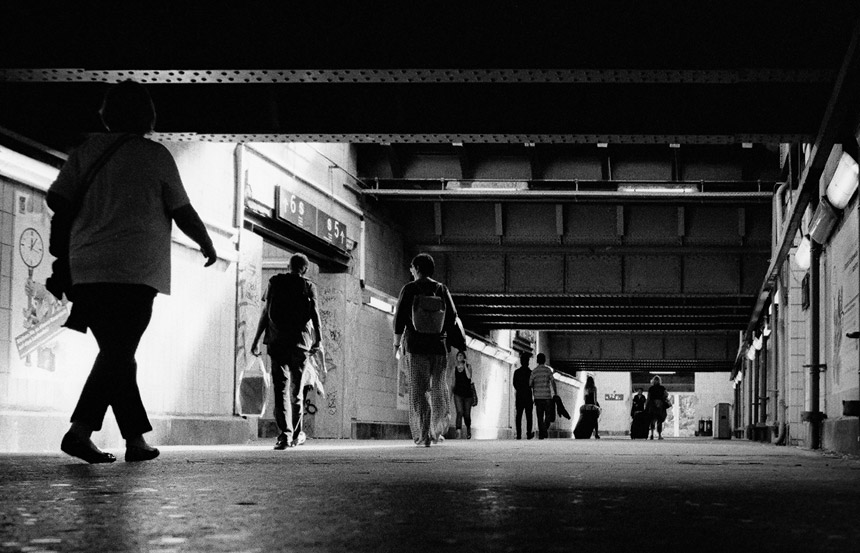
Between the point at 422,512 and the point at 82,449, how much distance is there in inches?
128

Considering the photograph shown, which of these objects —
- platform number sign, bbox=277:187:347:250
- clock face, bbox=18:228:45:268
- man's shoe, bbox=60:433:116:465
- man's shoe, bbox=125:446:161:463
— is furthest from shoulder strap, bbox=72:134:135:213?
platform number sign, bbox=277:187:347:250

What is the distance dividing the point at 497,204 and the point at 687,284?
4.31m

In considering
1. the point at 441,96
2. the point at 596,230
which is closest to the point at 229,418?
the point at 441,96

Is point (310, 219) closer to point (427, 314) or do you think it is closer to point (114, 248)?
point (427, 314)

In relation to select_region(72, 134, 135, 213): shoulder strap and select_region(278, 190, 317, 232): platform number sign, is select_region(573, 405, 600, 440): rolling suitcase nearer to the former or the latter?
select_region(278, 190, 317, 232): platform number sign

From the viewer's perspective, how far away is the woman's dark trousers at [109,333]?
5605mm

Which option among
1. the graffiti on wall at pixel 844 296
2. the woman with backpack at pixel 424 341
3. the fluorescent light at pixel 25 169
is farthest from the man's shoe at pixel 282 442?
the graffiti on wall at pixel 844 296

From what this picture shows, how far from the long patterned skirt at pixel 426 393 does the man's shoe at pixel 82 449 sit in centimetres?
593

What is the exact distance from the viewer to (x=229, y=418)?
1353 centimetres

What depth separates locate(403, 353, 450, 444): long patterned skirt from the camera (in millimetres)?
11492

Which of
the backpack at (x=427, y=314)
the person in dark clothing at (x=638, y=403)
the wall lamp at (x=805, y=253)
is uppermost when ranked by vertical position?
the wall lamp at (x=805, y=253)

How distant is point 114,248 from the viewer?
560 centimetres

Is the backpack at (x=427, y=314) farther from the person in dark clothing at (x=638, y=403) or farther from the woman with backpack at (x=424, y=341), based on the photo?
the person in dark clothing at (x=638, y=403)

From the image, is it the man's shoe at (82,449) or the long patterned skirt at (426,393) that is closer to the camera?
the man's shoe at (82,449)
